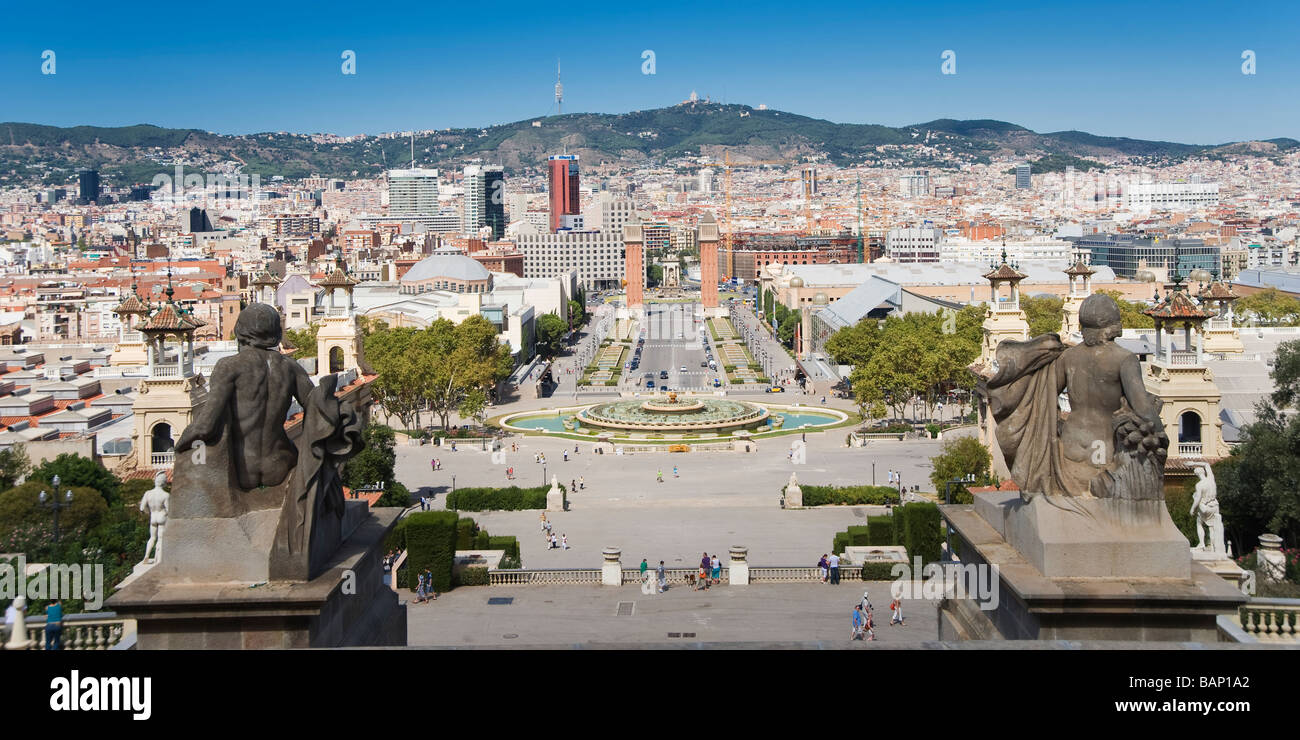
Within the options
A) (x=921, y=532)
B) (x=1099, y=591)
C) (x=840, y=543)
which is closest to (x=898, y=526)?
(x=921, y=532)

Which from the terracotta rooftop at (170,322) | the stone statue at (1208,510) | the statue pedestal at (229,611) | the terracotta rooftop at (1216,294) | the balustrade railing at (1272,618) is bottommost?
the stone statue at (1208,510)

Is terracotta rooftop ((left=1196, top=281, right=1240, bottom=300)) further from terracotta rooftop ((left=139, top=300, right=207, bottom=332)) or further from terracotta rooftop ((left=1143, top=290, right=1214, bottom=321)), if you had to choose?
terracotta rooftop ((left=139, top=300, right=207, bottom=332))

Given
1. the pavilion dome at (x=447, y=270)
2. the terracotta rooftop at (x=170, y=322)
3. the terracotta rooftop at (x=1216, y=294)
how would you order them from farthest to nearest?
the pavilion dome at (x=447, y=270) < the terracotta rooftop at (x=1216, y=294) < the terracotta rooftop at (x=170, y=322)

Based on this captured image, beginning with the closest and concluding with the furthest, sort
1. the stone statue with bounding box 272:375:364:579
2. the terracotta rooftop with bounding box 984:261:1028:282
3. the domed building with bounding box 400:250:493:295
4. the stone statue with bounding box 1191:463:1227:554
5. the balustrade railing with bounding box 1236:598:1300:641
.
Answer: the stone statue with bounding box 272:375:364:579 < the balustrade railing with bounding box 1236:598:1300:641 < the stone statue with bounding box 1191:463:1227:554 < the terracotta rooftop with bounding box 984:261:1028:282 < the domed building with bounding box 400:250:493:295

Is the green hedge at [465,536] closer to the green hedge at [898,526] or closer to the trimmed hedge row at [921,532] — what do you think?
the green hedge at [898,526]

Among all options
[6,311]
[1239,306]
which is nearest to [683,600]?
[1239,306]

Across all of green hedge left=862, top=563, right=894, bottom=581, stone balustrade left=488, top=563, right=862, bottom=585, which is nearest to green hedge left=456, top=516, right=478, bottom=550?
stone balustrade left=488, top=563, right=862, bottom=585

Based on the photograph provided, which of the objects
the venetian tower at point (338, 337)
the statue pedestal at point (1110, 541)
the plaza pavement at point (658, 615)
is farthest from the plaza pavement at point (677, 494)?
the statue pedestal at point (1110, 541)

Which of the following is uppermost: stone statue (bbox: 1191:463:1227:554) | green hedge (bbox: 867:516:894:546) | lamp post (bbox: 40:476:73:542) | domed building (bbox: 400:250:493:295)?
domed building (bbox: 400:250:493:295)
